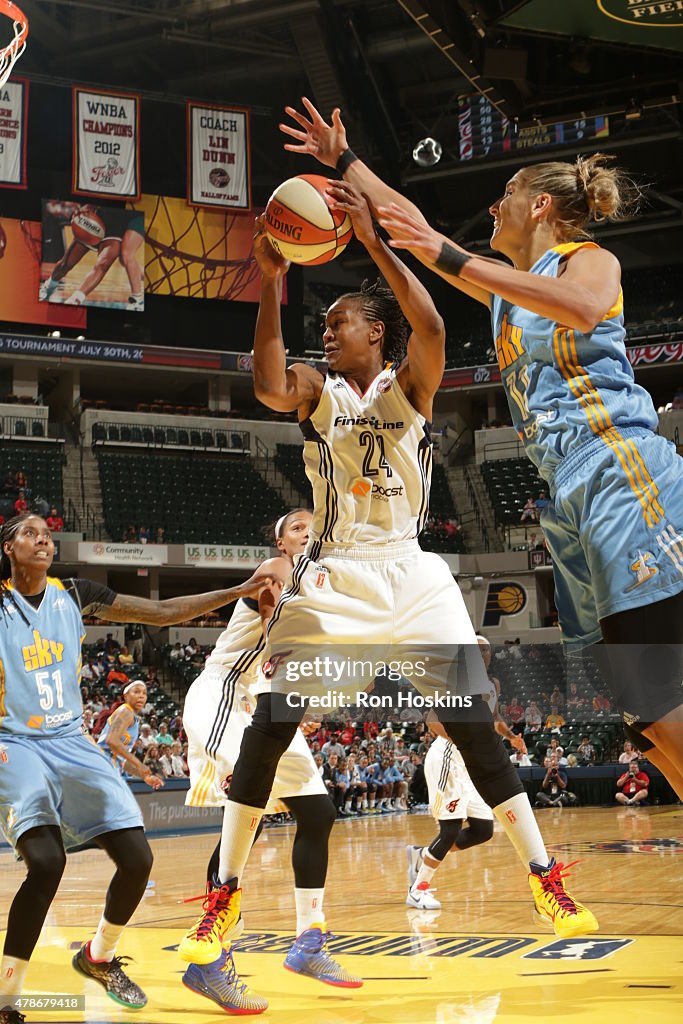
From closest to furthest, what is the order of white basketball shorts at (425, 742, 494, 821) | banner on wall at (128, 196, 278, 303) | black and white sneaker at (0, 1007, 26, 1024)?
black and white sneaker at (0, 1007, 26, 1024) → white basketball shorts at (425, 742, 494, 821) → banner on wall at (128, 196, 278, 303)

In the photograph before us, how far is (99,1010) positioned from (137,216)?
1096 inches

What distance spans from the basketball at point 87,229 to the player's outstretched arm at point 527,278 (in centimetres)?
2760

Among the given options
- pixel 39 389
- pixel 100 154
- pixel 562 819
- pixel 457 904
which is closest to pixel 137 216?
pixel 100 154

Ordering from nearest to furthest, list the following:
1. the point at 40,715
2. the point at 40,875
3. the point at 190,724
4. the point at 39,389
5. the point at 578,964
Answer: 1. the point at 40,875
2. the point at 40,715
3. the point at 578,964
4. the point at 190,724
5. the point at 39,389

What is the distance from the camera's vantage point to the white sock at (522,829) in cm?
385

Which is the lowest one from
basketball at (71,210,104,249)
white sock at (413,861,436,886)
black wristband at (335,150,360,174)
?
white sock at (413,861,436,886)

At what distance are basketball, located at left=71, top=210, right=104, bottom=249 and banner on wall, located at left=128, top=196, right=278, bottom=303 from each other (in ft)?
4.70

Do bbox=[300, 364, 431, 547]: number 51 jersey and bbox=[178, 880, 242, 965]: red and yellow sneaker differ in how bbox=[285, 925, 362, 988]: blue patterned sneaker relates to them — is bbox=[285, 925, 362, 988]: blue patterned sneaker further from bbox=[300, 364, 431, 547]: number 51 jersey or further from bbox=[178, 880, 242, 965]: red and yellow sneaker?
bbox=[300, 364, 431, 547]: number 51 jersey

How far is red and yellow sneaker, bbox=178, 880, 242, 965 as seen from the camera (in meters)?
3.83

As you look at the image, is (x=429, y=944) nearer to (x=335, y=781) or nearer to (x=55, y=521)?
(x=335, y=781)

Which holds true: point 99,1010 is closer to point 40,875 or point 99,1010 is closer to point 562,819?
point 40,875

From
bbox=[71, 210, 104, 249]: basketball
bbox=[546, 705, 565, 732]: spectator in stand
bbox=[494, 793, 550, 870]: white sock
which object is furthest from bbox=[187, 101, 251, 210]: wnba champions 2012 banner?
bbox=[494, 793, 550, 870]: white sock

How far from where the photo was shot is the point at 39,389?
3219 centimetres

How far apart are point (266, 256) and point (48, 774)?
7.14 ft
